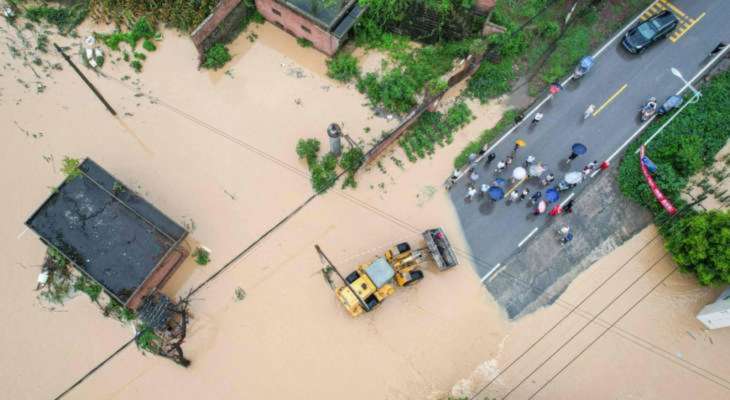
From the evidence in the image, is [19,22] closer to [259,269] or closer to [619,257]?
[259,269]

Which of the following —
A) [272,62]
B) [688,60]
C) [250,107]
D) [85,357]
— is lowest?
[85,357]

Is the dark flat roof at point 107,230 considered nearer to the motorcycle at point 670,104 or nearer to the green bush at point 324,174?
the green bush at point 324,174

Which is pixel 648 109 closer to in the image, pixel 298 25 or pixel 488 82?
pixel 488 82

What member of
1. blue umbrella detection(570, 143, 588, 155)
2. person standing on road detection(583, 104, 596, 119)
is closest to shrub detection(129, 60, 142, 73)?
blue umbrella detection(570, 143, 588, 155)

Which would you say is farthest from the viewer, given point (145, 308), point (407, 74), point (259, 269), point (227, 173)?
point (407, 74)

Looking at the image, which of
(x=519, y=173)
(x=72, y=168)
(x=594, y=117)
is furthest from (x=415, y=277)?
(x=72, y=168)

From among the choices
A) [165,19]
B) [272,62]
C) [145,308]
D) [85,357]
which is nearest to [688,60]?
[272,62]

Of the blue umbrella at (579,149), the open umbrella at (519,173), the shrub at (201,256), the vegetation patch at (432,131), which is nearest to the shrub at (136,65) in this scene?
the shrub at (201,256)
